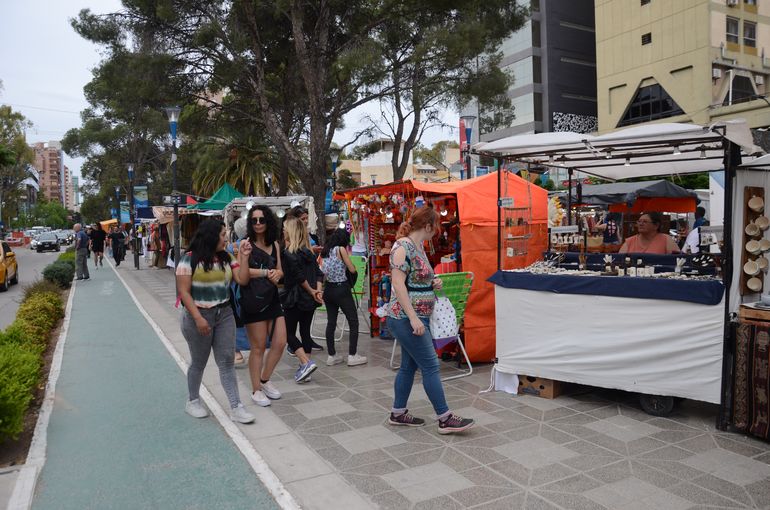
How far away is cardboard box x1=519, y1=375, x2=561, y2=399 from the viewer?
528 cm

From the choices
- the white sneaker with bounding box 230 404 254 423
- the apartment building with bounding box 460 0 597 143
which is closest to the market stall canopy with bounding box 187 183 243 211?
the white sneaker with bounding box 230 404 254 423

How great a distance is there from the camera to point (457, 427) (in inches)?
172

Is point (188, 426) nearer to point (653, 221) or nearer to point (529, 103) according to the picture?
point (653, 221)

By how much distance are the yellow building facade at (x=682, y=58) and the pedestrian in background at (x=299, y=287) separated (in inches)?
1148

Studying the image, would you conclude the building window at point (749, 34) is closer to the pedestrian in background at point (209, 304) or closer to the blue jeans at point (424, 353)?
the blue jeans at point (424, 353)

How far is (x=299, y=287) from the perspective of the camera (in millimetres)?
6238

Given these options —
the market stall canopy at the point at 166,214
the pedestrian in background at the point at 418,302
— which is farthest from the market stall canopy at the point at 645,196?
the market stall canopy at the point at 166,214

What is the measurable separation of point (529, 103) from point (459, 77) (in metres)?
35.2

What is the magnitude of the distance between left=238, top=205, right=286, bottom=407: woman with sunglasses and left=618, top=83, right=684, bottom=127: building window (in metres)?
34.3

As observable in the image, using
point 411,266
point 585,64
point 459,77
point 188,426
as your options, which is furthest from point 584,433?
point 585,64

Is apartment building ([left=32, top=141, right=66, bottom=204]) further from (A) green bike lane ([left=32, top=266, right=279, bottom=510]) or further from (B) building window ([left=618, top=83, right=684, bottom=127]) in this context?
(A) green bike lane ([left=32, top=266, right=279, bottom=510])

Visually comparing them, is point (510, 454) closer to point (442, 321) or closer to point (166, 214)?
point (442, 321)

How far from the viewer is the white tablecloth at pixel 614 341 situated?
4496 mm

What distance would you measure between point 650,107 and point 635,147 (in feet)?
113
